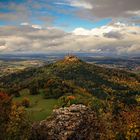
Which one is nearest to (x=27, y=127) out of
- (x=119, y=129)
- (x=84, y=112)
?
(x=84, y=112)

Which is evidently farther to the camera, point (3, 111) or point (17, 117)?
point (3, 111)

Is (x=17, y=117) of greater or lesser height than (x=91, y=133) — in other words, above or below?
above

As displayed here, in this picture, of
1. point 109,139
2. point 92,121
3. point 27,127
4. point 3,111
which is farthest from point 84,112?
point 3,111

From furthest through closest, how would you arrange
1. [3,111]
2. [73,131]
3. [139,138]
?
[3,111]
[73,131]
[139,138]

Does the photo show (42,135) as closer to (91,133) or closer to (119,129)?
(91,133)

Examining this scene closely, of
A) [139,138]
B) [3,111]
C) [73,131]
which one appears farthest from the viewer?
[3,111]

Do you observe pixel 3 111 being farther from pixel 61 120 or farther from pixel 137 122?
pixel 137 122
